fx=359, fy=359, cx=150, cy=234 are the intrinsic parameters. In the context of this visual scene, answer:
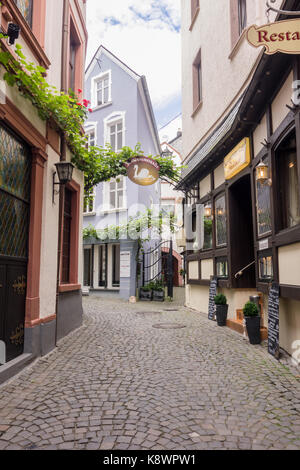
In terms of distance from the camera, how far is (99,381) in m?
4.24

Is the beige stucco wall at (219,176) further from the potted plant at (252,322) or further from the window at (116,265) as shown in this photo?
the window at (116,265)

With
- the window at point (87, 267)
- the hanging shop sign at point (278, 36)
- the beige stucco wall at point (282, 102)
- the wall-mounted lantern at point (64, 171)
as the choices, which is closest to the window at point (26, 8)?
the wall-mounted lantern at point (64, 171)

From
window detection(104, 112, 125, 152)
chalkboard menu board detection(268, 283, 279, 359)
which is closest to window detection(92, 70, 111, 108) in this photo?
window detection(104, 112, 125, 152)

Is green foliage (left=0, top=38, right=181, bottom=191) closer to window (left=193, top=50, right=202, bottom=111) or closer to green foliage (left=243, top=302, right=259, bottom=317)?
window (left=193, top=50, right=202, bottom=111)

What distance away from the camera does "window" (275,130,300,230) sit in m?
5.35

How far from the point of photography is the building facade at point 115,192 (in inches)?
599

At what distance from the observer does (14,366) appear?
14.8ft

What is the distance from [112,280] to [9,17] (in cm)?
1219

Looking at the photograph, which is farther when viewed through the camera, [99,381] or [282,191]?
[282,191]

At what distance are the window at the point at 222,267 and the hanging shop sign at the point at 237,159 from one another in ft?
6.57

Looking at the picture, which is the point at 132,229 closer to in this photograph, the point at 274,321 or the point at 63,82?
the point at 63,82

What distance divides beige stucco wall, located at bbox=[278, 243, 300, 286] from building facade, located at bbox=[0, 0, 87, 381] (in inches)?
147
